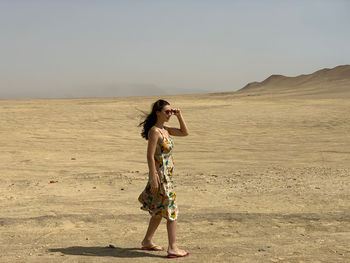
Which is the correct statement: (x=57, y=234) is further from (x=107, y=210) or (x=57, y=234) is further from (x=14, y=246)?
(x=107, y=210)

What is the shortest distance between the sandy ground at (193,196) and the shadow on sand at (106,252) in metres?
0.01

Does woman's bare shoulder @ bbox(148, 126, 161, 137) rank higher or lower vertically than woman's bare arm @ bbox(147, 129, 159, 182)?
higher

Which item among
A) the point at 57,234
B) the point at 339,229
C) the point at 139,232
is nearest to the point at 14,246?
the point at 57,234

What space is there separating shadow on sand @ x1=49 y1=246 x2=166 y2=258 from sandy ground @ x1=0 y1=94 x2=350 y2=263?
0.04 feet

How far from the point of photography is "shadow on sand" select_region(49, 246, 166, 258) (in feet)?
16.3

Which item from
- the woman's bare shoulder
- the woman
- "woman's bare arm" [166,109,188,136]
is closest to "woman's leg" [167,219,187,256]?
the woman

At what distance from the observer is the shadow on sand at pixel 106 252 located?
498 cm

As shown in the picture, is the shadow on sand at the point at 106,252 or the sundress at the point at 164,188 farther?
the shadow on sand at the point at 106,252

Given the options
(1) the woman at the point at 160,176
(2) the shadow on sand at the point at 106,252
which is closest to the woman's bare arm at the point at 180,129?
(1) the woman at the point at 160,176

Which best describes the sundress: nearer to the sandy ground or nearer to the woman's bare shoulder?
the woman's bare shoulder

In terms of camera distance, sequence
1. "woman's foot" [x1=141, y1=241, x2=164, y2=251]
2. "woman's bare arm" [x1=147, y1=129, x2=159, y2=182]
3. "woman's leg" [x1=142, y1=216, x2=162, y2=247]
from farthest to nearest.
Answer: "woman's foot" [x1=141, y1=241, x2=164, y2=251]
"woman's leg" [x1=142, y1=216, x2=162, y2=247]
"woman's bare arm" [x1=147, y1=129, x2=159, y2=182]

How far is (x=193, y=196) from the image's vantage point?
25.7 feet

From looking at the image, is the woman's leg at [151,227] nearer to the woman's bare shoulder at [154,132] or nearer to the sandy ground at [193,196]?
the sandy ground at [193,196]

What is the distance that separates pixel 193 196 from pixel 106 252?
293 centimetres
